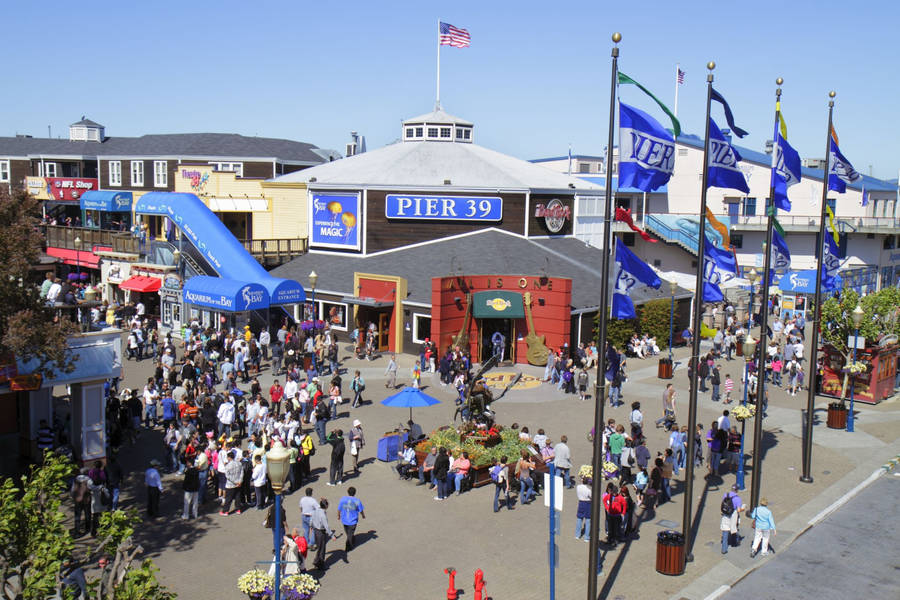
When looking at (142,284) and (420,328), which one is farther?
(142,284)

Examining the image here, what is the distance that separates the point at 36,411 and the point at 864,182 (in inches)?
2214

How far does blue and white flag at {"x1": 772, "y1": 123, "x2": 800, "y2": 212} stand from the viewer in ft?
60.7

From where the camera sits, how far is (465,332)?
1363 inches

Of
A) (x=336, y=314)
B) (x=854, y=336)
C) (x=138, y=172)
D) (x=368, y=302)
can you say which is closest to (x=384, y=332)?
(x=368, y=302)

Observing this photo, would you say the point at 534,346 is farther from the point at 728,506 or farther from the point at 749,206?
the point at 749,206

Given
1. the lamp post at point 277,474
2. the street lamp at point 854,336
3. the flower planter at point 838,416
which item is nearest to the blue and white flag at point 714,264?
the lamp post at point 277,474

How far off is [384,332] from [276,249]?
1299 centimetres

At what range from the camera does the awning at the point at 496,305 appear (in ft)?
114

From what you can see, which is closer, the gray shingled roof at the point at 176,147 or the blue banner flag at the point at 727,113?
the blue banner flag at the point at 727,113

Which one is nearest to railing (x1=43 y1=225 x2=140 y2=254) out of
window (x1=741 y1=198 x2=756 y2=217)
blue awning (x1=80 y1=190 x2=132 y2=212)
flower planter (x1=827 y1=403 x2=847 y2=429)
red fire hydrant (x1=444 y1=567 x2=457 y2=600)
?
blue awning (x1=80 y1=190 x2=132 y2=212)

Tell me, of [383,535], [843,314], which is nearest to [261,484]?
[383,535]

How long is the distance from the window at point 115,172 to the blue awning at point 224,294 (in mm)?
33129

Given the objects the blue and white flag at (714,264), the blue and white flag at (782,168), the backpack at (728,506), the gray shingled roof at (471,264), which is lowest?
the backpack at (728,506)

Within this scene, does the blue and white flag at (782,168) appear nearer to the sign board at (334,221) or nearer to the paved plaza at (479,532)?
the paved plaza at (479,532)
